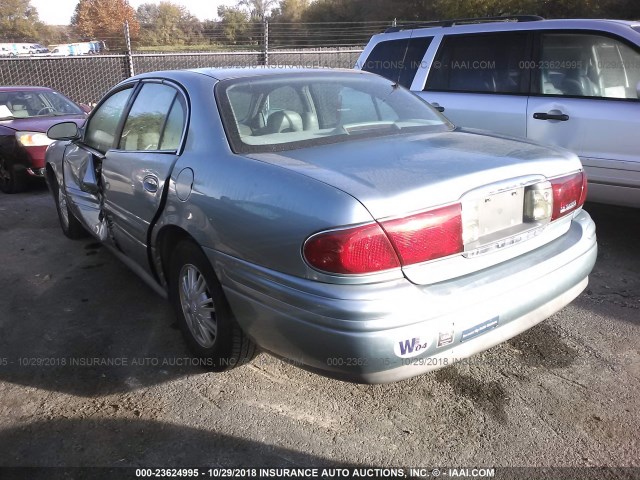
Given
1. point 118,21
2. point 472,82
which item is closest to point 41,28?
point 118,21

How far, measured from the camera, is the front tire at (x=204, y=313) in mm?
2617

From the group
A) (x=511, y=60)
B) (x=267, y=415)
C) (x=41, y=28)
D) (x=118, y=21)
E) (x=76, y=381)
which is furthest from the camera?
(x=41, y=28)

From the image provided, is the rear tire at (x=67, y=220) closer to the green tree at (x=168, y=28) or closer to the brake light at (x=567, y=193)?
the brake light at (x=567, y=193)

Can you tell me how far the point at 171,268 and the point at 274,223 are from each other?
3.51ft

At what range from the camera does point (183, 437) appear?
2.47m

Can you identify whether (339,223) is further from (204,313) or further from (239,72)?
(239,72)

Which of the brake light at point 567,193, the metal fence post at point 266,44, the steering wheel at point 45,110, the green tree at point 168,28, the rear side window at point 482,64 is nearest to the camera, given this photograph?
the brake light at point 567,193

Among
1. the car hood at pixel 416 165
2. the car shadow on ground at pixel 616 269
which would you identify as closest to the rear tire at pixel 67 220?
the car hood at pixel 416 165

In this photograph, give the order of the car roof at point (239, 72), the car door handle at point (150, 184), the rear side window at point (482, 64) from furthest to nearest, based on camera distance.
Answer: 1. the rear side window at point (482, 64)
2. the car roof at point (239, 72)
3. the car door handle at point (150, 184)

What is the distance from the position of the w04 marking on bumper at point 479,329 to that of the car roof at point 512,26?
3.32 metres

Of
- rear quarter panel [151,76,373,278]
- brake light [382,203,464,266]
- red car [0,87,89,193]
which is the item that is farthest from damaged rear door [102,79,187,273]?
red car [0,87,89,193]

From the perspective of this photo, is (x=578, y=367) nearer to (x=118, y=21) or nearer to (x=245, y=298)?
(x=245, y=298)

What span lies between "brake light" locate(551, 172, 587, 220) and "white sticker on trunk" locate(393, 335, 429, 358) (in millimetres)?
980

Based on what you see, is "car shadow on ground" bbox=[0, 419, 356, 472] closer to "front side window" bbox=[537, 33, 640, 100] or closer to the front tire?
the front tire
